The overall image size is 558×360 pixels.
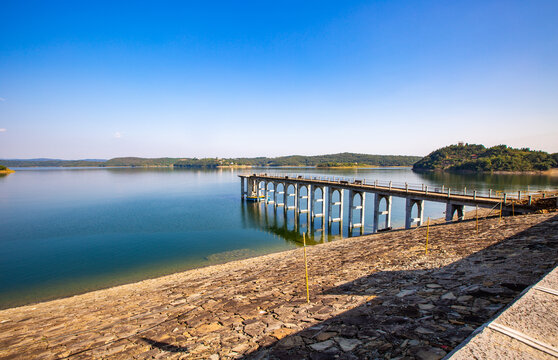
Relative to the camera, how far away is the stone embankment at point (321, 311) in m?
4.88

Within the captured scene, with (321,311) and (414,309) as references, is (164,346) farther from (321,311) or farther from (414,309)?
(414,309)

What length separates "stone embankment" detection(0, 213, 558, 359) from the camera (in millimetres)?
4883

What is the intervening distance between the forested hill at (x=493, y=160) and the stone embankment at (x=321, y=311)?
481ft

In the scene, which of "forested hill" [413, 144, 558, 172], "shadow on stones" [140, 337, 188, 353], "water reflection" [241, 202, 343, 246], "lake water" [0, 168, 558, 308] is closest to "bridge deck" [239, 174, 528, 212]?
"water reflection" [241, 202, 343, 246]

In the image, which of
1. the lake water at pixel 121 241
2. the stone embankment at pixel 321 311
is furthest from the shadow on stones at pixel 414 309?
the lake water at pixel 121 241

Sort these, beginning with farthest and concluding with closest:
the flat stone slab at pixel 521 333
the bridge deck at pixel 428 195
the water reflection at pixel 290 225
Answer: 1. the water reflection at pixel 290 225
2. the bridge deck at pixel 428 195
3. the flat stone slab at pixel 521 333

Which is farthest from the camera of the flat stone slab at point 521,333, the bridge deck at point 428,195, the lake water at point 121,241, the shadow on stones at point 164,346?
the bridge deck at point 428,195

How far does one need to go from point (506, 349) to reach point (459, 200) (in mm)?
22605

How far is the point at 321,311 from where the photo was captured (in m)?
6.54

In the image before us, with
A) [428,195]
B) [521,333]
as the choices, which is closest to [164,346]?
[521,333]

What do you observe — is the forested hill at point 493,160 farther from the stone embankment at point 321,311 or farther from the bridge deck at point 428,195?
the stone embankment at point 321,311

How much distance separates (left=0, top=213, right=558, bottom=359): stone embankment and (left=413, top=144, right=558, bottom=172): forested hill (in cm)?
14670

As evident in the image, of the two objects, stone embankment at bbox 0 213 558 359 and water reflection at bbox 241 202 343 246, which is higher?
stone embankment at bbox 0 213 558 359

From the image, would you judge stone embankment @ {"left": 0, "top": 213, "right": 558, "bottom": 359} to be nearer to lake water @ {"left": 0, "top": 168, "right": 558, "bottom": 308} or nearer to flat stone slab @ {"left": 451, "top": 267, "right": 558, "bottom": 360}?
flat stone slab @ {"left": 451, "top": 267, "right": 558, "bottom": 360}
